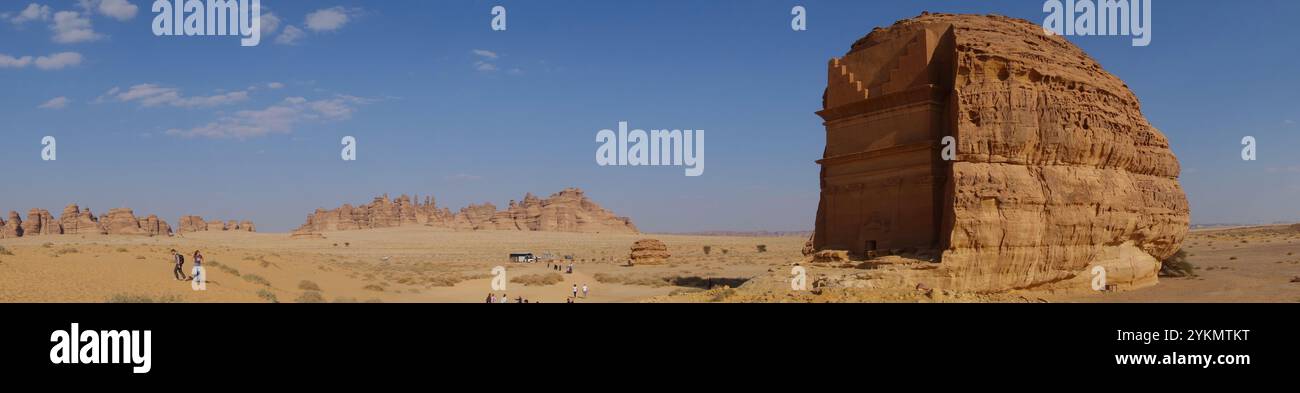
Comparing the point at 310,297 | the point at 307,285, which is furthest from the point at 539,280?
the point at 310,297

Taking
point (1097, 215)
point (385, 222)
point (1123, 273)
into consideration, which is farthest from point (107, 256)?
point (385, 222)

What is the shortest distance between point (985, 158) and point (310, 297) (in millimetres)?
21770

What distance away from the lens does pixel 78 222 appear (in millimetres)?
141500

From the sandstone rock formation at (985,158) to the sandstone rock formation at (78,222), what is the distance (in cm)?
16265

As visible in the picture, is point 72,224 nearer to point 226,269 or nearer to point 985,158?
point 226,269

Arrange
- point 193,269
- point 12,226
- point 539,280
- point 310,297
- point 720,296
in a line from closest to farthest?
point 720,296, point 193,269, point 310,297, point 539,280, point 12,226

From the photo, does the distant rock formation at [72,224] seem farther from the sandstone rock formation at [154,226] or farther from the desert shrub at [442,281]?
the desert shrub at [442,281]

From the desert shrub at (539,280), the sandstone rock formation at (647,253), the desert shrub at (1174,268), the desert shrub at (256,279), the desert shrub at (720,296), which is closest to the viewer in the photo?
the desert shrub at (720,296)

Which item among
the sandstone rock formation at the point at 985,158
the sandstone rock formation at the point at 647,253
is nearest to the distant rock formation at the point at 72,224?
the sandstone rock formation at the point at 647,253

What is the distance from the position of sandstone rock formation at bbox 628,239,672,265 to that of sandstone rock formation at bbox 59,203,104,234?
445ft

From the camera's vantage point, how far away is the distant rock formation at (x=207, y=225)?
16462 centimetres
